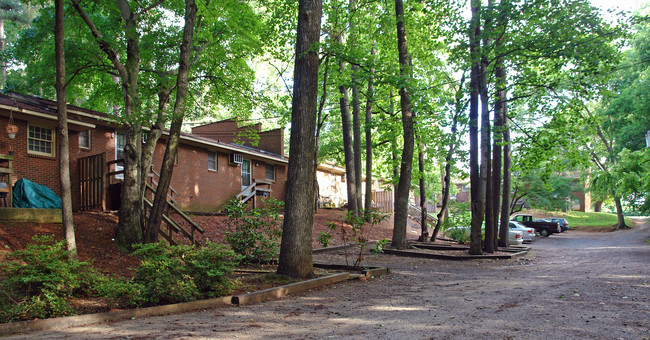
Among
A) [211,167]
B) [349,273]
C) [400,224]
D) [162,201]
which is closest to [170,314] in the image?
[349,273]

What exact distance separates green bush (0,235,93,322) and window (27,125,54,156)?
10.2 meters

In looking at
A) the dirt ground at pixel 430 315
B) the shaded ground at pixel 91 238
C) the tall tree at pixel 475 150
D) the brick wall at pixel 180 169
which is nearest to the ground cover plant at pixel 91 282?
the dirt ground at pixel 430 315

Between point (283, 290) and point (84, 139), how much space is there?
41.7 ft

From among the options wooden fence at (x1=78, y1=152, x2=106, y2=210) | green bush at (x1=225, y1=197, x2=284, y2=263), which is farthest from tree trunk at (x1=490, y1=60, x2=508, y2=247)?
wooden fence at (x1=78, y1=152, x2=106, y2=210)

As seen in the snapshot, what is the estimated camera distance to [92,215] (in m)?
14.0

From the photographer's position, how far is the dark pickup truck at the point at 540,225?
125 feet

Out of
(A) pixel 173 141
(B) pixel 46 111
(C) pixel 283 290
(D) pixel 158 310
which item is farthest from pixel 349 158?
(D) pixel 158 310

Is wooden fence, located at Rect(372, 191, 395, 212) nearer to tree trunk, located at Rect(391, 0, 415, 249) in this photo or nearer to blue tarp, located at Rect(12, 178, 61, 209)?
tree trunk, located at Rect(391, 0, 415, 249)

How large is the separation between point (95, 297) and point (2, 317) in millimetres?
1598

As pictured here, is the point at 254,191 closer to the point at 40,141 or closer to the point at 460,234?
the point at 40,141

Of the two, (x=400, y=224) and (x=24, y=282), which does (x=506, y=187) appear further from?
(x=24, y=282)

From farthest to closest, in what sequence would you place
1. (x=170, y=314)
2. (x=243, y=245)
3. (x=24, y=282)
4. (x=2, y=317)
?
(x=243, y=245)
(x=170, y=314)
(x=24, y=282)
(x=2, y=317)

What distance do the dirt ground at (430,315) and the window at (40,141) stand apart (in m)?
11.9

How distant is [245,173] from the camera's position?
85.3 ft
